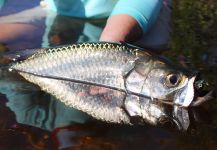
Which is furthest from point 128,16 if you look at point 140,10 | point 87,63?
point 87,63

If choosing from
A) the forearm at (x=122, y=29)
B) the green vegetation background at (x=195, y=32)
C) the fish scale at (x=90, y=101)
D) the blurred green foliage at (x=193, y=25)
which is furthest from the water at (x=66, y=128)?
the blurred green foliage at (x=193, y=25)

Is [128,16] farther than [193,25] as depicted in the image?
No

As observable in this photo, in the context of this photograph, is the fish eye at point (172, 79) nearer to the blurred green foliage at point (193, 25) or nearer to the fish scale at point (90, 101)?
the fish scale at point (90, 101)

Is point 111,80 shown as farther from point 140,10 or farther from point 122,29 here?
point 140,10

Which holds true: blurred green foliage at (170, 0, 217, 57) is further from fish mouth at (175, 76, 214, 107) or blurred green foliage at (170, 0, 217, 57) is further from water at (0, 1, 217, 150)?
fish mouth at (175, 76, 214, 107)

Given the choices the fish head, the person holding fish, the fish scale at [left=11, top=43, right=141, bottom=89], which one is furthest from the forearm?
the fish head

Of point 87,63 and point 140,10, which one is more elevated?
point 140,10
